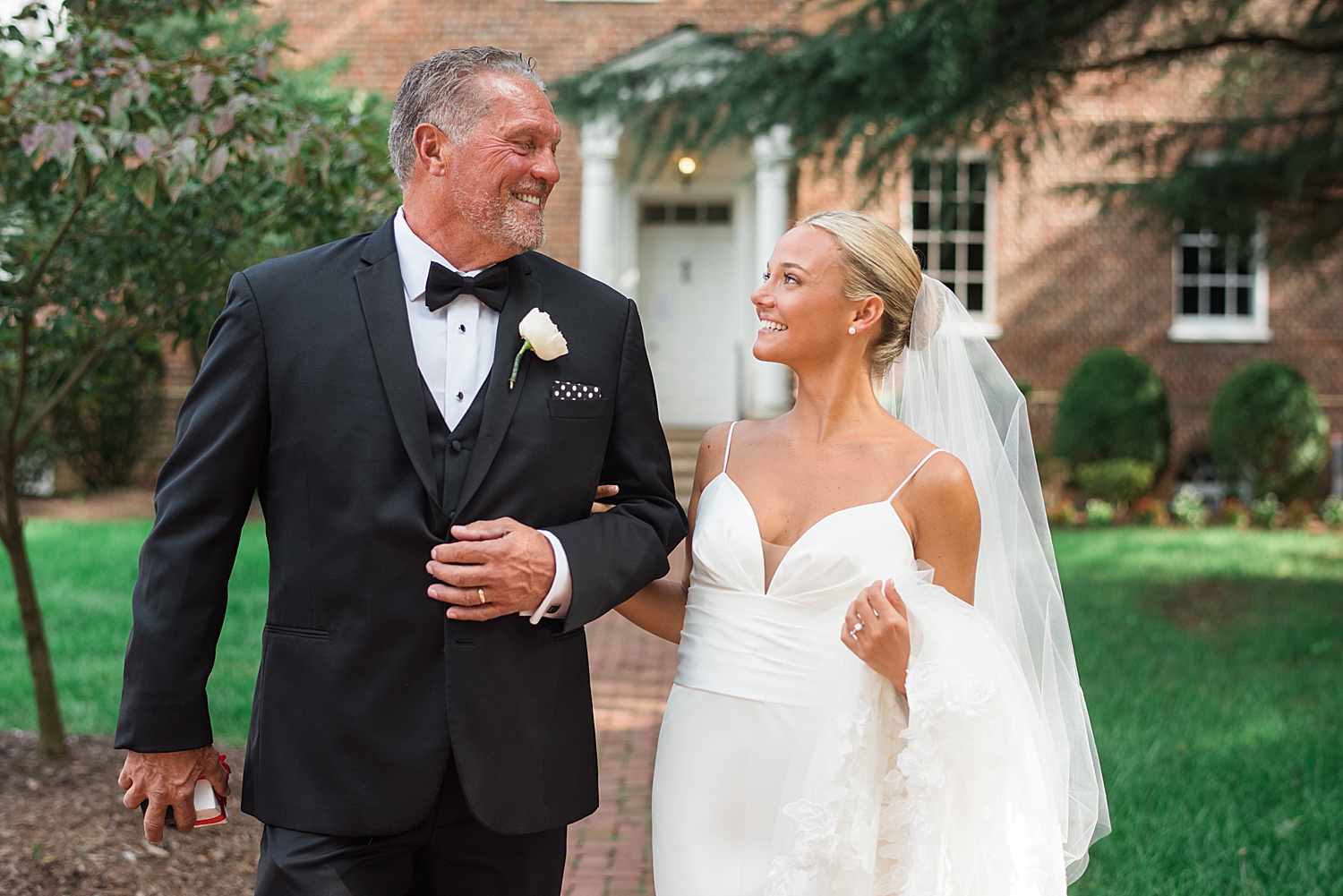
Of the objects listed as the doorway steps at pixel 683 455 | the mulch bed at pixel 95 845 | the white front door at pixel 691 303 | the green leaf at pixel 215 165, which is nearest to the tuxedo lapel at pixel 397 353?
the green leaf at pixel 215 165

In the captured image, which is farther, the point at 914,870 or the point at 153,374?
the point at 153,374

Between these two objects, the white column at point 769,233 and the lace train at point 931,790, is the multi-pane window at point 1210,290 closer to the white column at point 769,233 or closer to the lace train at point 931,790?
the white column at point 769,233

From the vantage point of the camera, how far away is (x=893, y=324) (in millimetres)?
2789

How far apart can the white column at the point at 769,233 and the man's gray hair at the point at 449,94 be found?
10.3 m

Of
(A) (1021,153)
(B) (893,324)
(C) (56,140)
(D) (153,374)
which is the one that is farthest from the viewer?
(D) (153,374)

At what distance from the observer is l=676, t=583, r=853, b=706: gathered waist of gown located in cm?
256

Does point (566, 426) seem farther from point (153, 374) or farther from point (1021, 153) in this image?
point (153, 374)

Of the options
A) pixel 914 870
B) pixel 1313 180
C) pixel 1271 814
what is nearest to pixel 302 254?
pixel 914 870

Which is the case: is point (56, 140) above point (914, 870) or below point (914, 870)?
above

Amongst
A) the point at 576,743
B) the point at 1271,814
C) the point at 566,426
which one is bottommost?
the point at 1271,814

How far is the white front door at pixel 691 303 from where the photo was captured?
1548cm

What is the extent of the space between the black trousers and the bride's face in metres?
1.14

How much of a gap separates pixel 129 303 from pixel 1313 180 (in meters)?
7.65

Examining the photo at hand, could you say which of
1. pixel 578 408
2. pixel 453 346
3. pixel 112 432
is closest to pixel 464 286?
pixel 453 346
